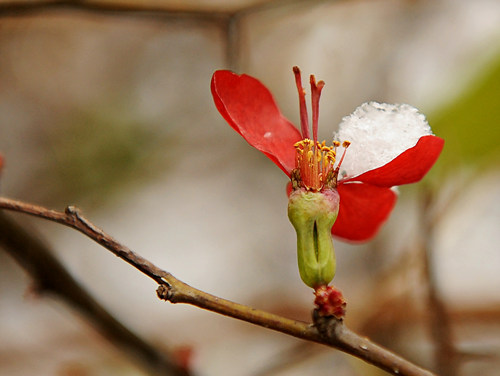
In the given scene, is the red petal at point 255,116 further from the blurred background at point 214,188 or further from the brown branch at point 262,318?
the blurred background at point 214,188

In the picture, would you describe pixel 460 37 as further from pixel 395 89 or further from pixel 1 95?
pixel 1 95

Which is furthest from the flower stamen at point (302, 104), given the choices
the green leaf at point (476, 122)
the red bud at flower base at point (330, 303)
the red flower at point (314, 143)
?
the green leaf at point (476, 122)

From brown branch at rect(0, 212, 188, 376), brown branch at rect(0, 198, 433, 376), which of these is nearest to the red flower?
brown branch at rect(0, 198, 433, 376)

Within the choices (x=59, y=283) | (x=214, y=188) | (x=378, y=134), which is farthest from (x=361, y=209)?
(x=214, y=188)

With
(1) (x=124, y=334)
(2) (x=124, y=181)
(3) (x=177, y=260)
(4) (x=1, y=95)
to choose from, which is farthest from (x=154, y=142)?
(1) (x=124, y=334)

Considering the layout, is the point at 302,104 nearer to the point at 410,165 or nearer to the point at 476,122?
the point at 410,165
